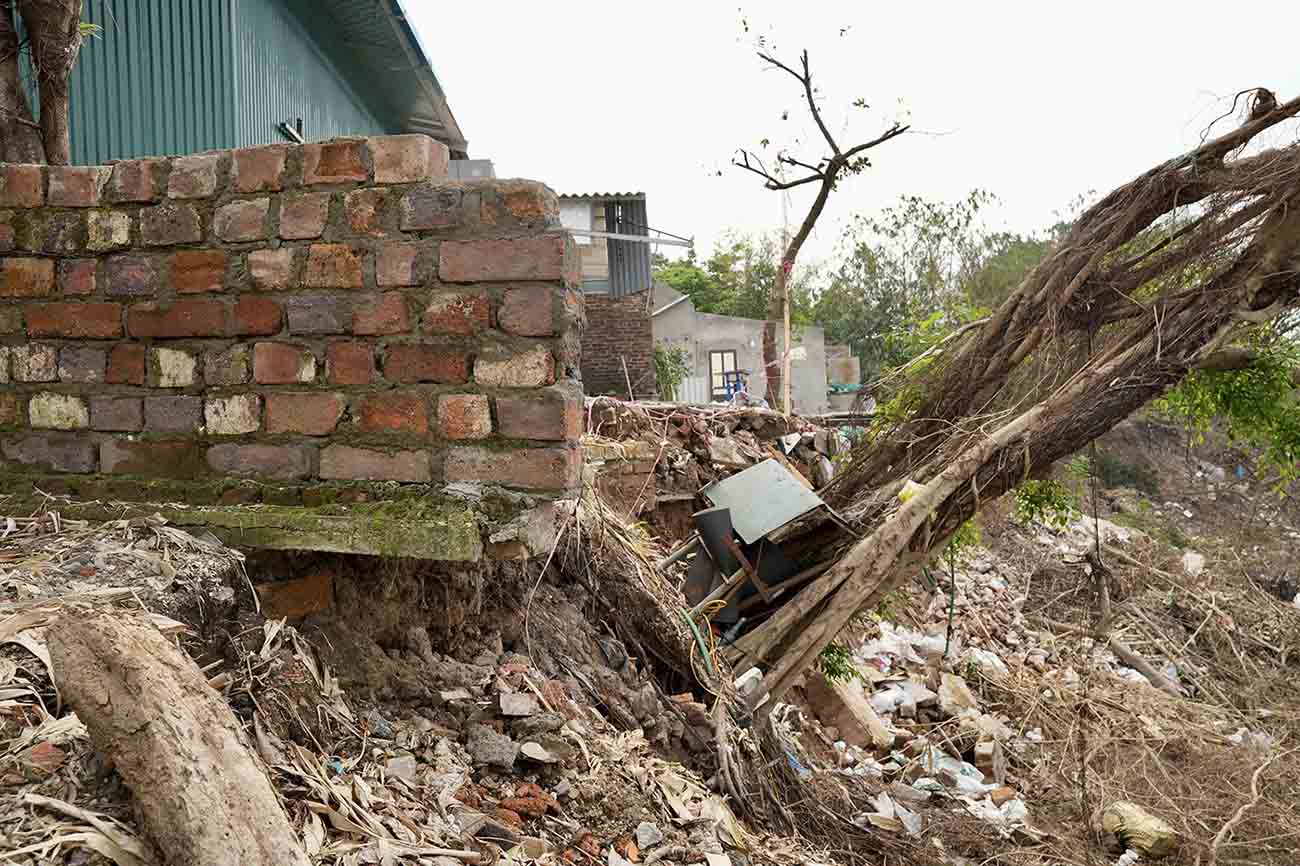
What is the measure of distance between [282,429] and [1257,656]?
9148 mm

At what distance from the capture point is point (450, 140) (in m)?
11.4

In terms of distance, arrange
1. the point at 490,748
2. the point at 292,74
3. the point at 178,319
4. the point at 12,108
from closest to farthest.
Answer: the point at 490,748
the point at 178,319
the point at 12,108
the point at 292,74

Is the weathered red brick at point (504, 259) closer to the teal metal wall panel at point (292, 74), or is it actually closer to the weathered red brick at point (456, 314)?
the weathered red brick at point (456, 314)

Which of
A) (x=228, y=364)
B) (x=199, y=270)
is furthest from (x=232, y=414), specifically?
(x=199, y=270)

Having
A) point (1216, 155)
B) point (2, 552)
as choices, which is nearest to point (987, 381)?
point (1216, 155)

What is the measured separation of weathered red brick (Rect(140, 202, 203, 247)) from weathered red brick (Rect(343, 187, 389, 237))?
430mm

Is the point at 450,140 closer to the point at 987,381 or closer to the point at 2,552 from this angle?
the point at 987,381

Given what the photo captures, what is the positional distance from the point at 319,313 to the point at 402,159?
45 cm

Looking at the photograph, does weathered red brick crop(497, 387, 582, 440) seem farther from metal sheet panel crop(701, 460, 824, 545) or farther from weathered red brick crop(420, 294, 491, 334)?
metal sheet panel crop(701, 460, 824, 545)

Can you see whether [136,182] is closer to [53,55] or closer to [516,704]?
[53,55]

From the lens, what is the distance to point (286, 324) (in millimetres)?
2303

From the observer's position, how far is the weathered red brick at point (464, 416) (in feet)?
7.27

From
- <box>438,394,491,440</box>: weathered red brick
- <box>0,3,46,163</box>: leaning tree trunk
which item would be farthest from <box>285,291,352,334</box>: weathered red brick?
<box>0,3,46,163</box>: leaning tree trunk

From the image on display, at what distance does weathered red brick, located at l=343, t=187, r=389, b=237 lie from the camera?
7.34ft
